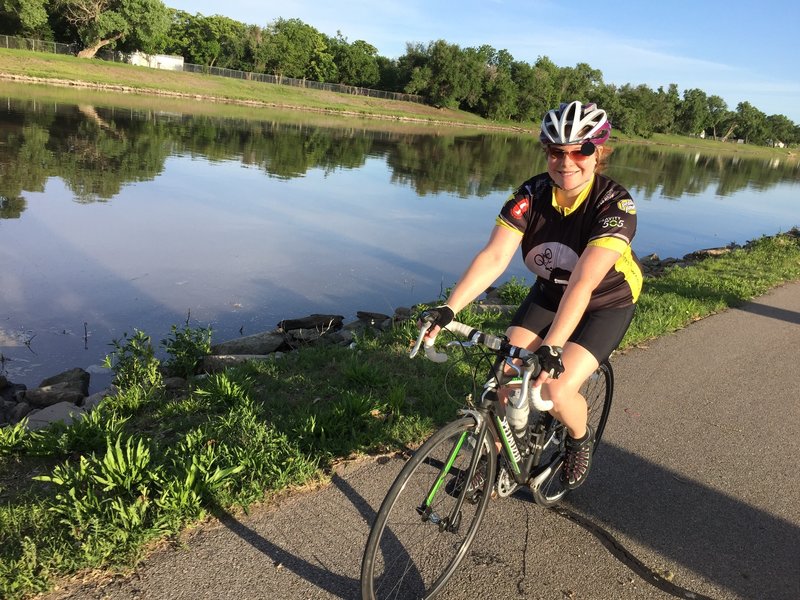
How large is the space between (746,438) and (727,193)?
35.1 metres

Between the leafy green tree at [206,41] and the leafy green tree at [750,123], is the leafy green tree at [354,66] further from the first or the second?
the leafy green tree at [750,123]

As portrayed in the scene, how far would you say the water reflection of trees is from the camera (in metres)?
16.8

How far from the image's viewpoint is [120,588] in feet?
9.12

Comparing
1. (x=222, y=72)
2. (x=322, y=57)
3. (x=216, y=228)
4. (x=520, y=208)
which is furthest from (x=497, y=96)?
(x=520, y=208)

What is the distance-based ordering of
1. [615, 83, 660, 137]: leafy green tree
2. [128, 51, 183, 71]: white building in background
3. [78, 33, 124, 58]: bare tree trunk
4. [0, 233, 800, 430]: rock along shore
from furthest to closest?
1. [615, 83, 660, 137]: leafy green tree
2. [128, 51, 183, 71]: white building in background
3. [78, 33, 124, 58]: bare tree trunk
4. [0, 233, 800, 430]: rock along shore

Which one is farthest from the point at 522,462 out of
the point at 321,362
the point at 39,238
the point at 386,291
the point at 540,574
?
the point at 39,238

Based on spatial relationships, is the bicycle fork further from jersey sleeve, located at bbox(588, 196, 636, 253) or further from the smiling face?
the smiling face

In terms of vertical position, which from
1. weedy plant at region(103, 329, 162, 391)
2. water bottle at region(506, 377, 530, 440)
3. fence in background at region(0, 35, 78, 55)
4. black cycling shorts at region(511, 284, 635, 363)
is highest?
fence in background at region(0, 35, 78, 55)

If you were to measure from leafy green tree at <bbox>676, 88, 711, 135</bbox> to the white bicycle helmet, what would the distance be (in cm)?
15413

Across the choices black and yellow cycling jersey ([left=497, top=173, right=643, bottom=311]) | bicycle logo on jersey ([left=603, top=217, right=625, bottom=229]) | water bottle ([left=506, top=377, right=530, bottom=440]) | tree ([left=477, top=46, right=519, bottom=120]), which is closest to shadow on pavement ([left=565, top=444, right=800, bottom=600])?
water bottle ([left=506, top=377, right=530, bottom=440])

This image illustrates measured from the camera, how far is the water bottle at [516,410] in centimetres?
285

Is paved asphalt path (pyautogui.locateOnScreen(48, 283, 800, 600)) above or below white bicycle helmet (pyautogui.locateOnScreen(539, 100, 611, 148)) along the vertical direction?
below

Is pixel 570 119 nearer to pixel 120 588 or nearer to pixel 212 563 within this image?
pixel 212 563

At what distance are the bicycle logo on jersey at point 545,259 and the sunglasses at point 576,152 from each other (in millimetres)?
524
